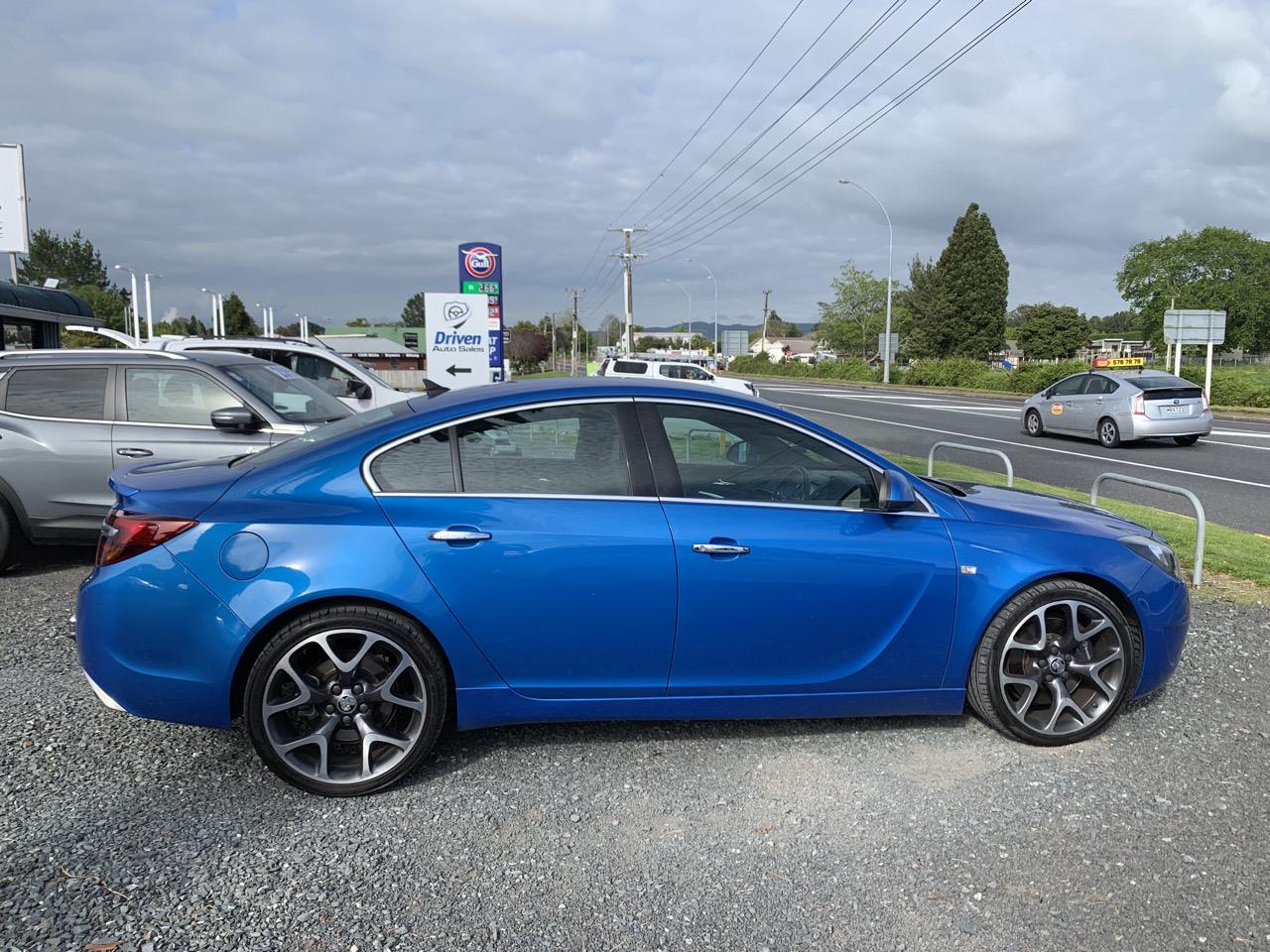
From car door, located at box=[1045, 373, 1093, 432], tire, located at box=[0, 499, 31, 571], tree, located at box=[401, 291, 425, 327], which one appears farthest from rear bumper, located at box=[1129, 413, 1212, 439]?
tree, located at box=[401, 291, 425, 327]

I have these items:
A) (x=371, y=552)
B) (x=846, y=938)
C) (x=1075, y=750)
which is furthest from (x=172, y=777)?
(x=1075, y=750)

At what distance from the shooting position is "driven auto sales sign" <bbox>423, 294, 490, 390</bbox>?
46.9ft

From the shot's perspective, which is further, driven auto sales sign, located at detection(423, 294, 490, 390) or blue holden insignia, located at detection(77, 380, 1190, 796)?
driven auto sales sign, located at detection(423, 294, 490, 390)

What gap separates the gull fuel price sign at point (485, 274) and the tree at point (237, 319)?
10822 centimetres

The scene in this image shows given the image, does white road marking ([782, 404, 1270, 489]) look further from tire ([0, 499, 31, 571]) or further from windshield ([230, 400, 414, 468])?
tire ([0, 499, 31, 571])

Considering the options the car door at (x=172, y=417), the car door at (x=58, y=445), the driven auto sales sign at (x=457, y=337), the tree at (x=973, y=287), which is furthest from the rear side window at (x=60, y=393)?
the tree at (x=973, y=287)

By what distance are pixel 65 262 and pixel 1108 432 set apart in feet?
332

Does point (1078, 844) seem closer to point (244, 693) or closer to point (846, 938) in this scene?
point (846, 938)

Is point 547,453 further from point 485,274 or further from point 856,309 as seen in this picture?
point 856,309

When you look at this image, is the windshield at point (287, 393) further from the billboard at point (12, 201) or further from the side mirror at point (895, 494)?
the billboard at point (12, 201)

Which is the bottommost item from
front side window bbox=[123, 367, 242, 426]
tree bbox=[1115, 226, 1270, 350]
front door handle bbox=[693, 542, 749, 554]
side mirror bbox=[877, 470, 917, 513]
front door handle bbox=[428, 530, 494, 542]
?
front door handle bbox=[693, 542, 749, 554]

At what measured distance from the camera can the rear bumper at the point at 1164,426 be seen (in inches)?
675

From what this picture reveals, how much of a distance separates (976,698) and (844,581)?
0.84m

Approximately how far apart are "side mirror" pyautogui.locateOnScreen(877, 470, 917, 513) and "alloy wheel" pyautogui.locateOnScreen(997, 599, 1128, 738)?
2.29ft
